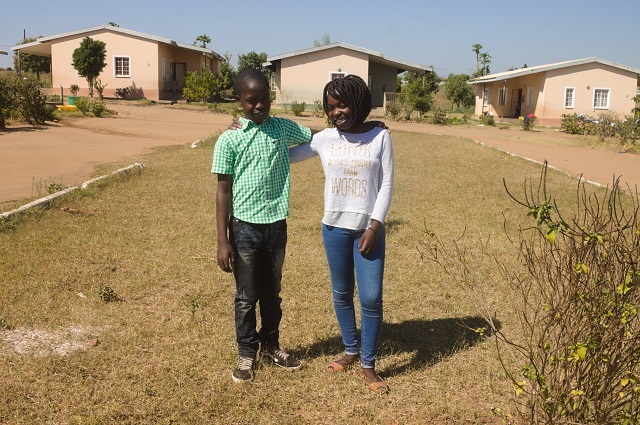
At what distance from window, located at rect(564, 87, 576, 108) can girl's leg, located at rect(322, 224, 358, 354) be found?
33.0 m

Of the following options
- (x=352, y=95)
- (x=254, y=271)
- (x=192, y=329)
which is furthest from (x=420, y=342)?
(x=352, y=95)

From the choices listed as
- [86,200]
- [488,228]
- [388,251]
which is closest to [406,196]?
[488,228]

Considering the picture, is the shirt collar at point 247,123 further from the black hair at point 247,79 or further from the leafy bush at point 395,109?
the leafy bush at point 395,109

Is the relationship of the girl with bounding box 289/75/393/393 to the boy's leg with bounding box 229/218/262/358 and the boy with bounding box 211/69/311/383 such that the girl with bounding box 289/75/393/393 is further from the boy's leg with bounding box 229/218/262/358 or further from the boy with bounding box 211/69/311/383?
the boy's leg with bounding box 229/218/262/358

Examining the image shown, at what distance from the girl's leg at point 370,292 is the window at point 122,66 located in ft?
111

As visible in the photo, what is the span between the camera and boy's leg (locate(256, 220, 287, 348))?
11.3 ft

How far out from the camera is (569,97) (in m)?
33.4

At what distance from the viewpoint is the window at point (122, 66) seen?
3444cm

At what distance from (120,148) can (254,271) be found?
1283cm

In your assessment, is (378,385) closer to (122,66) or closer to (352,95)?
(352,95)

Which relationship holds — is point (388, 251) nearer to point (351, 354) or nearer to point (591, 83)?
point (351, 354)

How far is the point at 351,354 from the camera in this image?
373 centimetres

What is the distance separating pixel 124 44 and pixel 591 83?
2508 cm

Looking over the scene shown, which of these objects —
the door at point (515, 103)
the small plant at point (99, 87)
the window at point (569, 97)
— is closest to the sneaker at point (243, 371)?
the small plant at point (99, 87)
